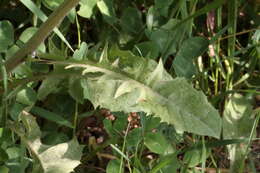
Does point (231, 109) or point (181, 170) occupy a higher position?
point (231, 109)

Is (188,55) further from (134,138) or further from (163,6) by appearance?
(134,138)

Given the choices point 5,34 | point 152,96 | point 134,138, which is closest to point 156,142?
point 134,138

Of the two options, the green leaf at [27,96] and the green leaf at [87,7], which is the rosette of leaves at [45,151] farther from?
the green leaf at [87,7]

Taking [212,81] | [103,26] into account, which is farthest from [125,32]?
[212,81]

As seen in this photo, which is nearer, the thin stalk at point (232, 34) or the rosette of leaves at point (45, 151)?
the rosette of leaves at point (45, 151)

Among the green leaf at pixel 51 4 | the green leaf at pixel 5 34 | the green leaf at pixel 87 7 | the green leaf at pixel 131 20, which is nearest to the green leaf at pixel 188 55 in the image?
the green leaf at pixel 131 20

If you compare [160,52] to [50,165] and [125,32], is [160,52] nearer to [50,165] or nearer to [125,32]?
[125,32]
